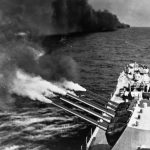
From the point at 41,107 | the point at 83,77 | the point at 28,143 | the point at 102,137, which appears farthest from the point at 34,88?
the point at 83,77

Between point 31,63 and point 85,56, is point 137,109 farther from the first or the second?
point 85,56

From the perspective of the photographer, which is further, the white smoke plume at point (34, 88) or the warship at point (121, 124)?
the white smoke plume at point (34, 88)

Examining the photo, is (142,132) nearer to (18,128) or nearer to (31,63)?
(18,128)

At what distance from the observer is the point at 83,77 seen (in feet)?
280

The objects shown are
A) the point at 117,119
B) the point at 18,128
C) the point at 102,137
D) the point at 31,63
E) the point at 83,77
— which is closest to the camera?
the point at 117,119

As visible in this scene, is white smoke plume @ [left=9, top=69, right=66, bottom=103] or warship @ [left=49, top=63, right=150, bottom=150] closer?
warship @ [left=49, top=63, right=150, bottom=150]

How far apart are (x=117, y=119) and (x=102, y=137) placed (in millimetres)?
7201

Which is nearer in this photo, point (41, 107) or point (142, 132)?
point (142, 132)

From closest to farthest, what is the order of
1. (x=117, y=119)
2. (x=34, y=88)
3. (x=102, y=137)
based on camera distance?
(x=117, y=119), (x=102, y=137), (x=34, y=88)

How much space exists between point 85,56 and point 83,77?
4579cm

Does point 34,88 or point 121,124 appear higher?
point 121,124

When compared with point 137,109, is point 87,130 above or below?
below

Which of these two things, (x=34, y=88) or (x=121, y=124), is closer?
(x=121, y=124)

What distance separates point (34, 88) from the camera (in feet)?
172
